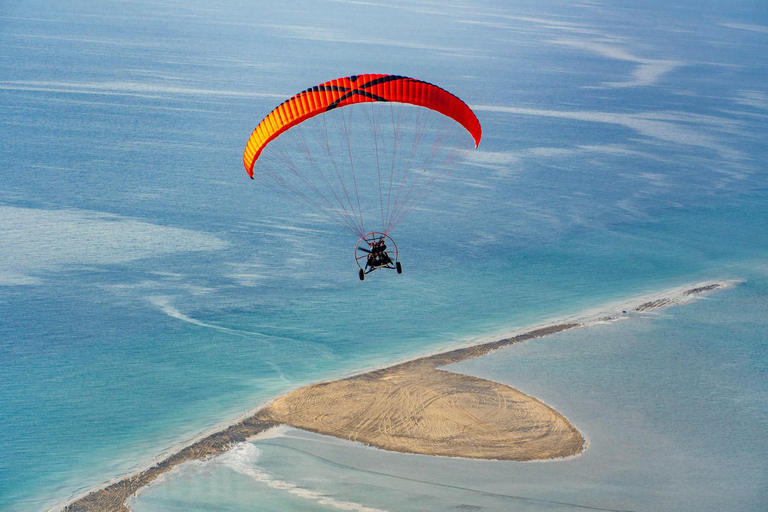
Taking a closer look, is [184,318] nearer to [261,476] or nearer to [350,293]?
[350,293]

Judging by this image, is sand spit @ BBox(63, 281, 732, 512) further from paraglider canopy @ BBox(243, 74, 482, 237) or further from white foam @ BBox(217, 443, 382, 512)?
paraglider canopy @ BBox(243, 74, 482, 237)

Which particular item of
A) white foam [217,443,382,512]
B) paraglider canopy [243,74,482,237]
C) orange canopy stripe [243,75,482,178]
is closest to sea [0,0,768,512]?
white foam [217,443,382,512]

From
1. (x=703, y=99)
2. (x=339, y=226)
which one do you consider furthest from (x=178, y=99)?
(x=703, y=99)

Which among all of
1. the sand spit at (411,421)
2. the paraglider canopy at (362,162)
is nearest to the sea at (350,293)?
the sand spit at (411,421)

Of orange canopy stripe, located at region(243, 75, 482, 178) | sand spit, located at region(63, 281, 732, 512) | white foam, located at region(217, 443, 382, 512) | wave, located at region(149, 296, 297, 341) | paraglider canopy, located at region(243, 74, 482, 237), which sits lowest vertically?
white foam, located at region(217, 443, 382, 512)

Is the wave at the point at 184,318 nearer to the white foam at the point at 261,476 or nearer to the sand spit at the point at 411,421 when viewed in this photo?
the sand spit at the point at 411,421

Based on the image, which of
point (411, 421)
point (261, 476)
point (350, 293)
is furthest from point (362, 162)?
point (261, 476)

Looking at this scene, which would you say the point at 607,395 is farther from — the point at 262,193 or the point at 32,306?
the point at 262,193
